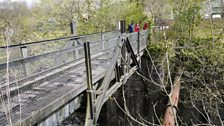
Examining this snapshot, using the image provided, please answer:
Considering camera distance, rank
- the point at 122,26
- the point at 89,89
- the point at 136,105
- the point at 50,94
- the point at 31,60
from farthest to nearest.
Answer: the point at 136,105 → the point at 122,26 → the point at 89,89 → the point at 50,94 → the point at 31,60

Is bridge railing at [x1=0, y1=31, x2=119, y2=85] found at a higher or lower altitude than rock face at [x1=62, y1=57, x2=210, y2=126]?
higher

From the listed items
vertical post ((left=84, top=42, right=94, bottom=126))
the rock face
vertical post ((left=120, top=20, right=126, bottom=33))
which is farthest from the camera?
the rock face

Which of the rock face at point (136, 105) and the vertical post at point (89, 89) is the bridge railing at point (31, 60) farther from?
the rock face at point (136, 105)

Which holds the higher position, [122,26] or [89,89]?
[122,26]

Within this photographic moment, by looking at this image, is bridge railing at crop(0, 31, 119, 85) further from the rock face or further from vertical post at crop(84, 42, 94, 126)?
the rock face

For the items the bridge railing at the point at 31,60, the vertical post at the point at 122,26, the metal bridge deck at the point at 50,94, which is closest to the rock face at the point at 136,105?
the vertical post at the point at 122,26

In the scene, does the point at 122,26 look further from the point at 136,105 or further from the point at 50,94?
the point at 136,105

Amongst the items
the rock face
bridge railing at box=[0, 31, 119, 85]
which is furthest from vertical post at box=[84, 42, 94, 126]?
the rock face

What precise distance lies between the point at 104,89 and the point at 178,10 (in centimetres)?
1126

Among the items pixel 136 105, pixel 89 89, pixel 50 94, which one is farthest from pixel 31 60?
pixel 136 105

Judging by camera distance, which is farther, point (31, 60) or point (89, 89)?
point (89, 89)

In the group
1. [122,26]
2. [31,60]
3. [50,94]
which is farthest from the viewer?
[122,26]

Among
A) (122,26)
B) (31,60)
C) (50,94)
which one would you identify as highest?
(122,26)

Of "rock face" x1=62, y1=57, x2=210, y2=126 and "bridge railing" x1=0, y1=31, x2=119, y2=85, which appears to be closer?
"bridge railing" x1=0, y1=31, x2=119, y2=85
